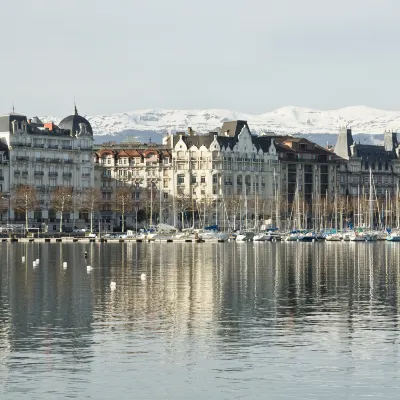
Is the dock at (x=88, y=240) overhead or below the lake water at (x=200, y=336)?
overhead

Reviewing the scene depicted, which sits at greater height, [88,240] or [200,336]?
[88,240]

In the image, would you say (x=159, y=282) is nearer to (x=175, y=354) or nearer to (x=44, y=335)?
(x=44, y=335)

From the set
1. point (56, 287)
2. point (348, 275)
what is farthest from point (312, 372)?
point (348, 275)

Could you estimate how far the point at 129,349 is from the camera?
49.1 metres

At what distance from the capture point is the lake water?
41.9 metres

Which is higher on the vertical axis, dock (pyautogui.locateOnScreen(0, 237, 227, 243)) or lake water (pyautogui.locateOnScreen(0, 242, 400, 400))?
dock (pyautogui.locateOnScreen(0, 237, 227, 243))

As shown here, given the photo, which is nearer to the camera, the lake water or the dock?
the lake water

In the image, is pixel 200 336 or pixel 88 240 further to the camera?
pixel 88 240

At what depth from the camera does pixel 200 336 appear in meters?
52.6

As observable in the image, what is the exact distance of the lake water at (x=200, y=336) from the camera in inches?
1649

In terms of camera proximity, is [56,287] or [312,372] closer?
[312,372]

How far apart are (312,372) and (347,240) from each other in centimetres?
15015

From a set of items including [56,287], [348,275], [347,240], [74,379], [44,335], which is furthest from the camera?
[347,240]

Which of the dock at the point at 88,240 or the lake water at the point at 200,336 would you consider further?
the dock at the point at 88,240
